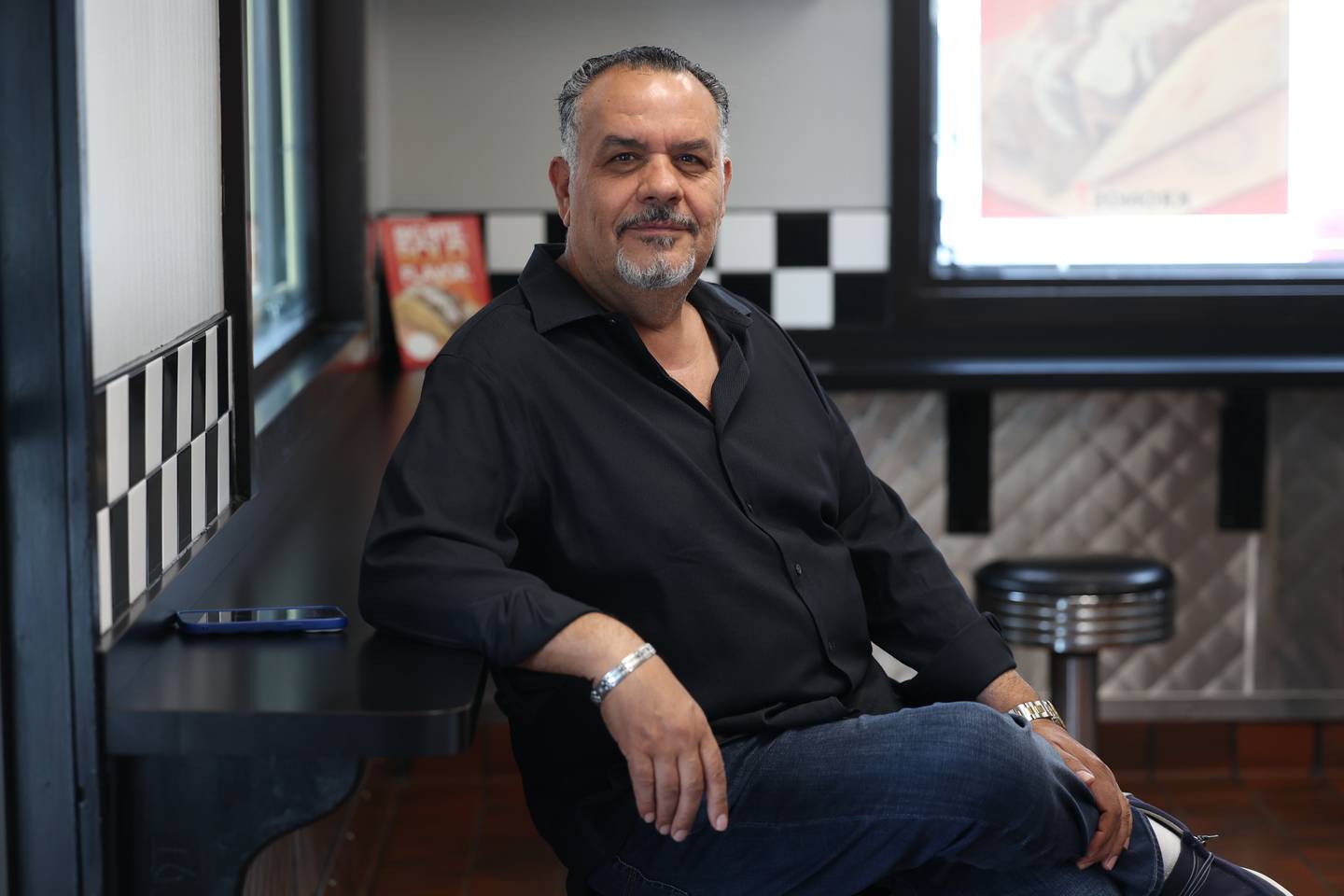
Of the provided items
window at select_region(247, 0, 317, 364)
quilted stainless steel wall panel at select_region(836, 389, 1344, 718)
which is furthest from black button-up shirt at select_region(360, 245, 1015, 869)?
quilted stainless steel wall panel at select_region(836, 389, 1344, 718)

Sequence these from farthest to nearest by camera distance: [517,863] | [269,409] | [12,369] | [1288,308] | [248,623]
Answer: [1288,308] < [517,863] < [269,409] < [248,623] < [12,369]

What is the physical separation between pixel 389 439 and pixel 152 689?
3.99 ft

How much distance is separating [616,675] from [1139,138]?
2.45 m

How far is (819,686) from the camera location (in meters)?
1.66

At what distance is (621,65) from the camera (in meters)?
1.76

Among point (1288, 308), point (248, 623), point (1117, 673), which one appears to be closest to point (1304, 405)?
point (1288, 308)

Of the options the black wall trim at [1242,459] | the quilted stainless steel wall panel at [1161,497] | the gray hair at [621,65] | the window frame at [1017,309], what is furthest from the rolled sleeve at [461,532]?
the black wall trim at [1242,459]

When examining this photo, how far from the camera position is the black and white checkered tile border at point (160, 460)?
4.22 ft

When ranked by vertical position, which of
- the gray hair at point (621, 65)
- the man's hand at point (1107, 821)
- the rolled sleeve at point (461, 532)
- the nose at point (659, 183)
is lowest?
the man's hand at point (1107, 821)

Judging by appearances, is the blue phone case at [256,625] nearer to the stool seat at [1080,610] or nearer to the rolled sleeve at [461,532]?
the rolled sleeve at [461,532]

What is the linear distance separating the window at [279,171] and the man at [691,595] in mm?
1050

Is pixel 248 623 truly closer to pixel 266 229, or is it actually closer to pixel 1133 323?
pixel 266 229

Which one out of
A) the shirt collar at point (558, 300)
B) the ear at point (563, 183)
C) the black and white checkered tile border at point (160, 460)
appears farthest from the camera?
the ear at point (563, 183)

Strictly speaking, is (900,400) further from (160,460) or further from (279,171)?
(160,460)
